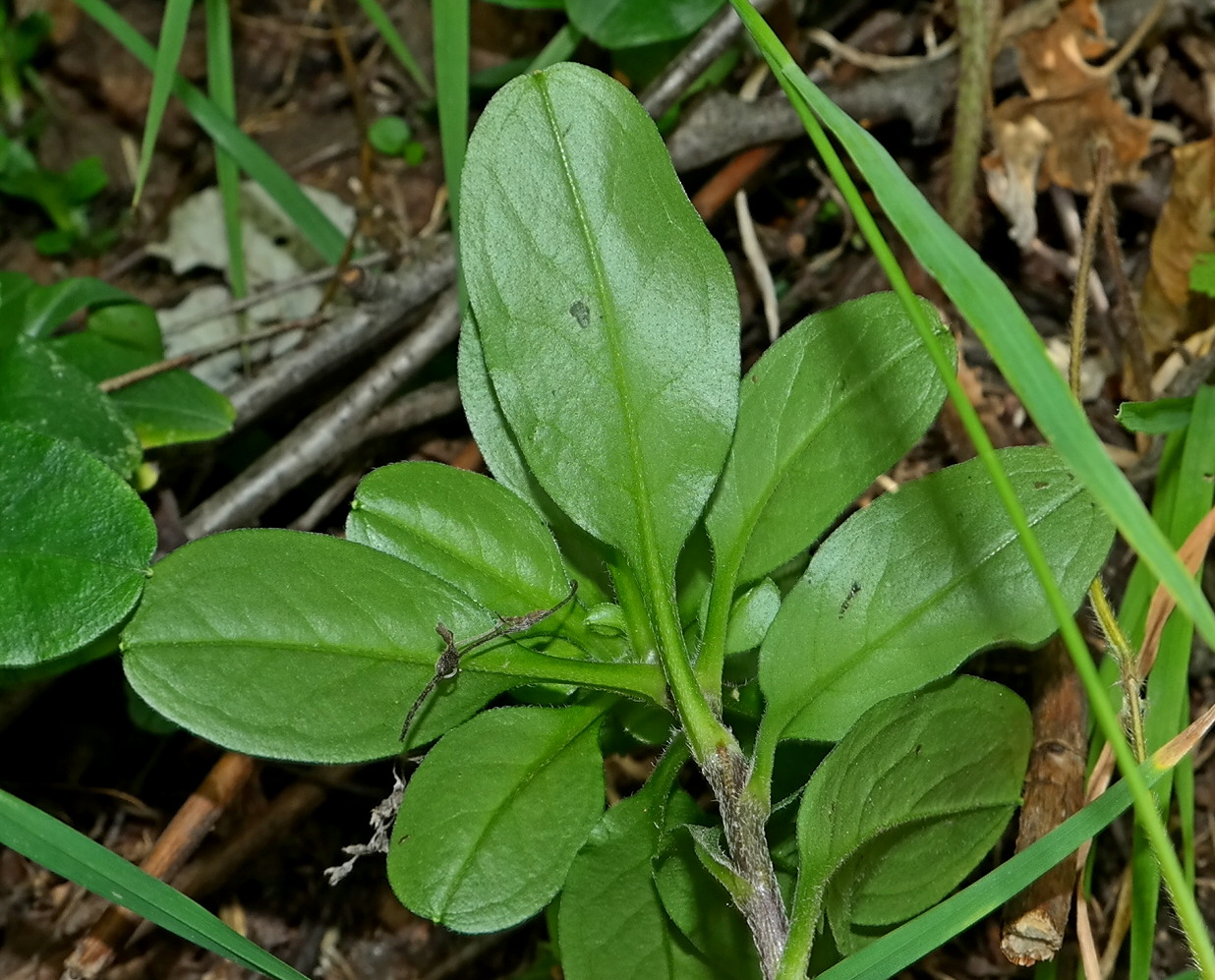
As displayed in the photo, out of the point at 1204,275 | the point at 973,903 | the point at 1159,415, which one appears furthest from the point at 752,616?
the point at 1204,275

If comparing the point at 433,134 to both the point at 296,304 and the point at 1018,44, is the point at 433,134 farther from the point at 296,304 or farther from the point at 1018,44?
the point at 1018,44

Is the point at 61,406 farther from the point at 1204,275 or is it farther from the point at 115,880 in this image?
the point at 1204,275

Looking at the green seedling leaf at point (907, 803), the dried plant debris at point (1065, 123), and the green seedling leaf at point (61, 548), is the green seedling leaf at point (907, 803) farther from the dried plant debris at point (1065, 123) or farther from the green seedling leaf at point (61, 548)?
the dried plant debris at point (1065, 123)

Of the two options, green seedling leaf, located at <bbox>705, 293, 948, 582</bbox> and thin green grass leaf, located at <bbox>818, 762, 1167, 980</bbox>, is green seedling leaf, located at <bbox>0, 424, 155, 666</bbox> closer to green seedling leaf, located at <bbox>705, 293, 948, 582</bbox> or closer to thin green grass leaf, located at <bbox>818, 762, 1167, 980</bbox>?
green seedling leaf, located at <bbox>705, 293, 948, 582</bbox>

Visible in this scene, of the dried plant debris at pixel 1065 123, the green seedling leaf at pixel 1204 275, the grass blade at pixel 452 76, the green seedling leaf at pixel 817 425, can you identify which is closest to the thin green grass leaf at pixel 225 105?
the grass blade at pixel 452 76

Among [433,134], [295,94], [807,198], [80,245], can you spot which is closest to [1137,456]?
[807,198]
